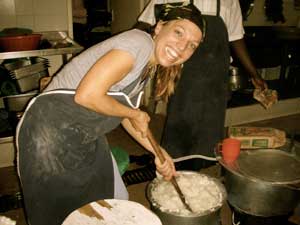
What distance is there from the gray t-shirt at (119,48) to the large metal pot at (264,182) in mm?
798

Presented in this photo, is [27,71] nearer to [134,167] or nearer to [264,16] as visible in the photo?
[134,167]

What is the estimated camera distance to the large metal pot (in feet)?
5.58

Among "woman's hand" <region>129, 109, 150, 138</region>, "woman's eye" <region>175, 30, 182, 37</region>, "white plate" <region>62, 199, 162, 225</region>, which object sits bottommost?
"white plate" <region>62, 199, 162, 225</region>

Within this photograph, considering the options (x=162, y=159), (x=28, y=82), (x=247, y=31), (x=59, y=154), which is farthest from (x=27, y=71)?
(x=247, y=31)

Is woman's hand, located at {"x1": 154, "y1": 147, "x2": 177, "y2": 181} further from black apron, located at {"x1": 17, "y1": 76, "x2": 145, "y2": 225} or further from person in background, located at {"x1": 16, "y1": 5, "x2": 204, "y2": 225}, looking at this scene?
black apron, located at {"x1": 17, "y1": 76, "x2": 145, "y2": 225}

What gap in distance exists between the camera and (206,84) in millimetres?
2303

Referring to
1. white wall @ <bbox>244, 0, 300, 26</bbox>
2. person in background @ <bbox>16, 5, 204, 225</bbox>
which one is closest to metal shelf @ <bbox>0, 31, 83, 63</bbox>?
person in background @ <bbox>16, 5, 204, 225</bbox>

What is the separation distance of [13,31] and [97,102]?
2037 millimetres

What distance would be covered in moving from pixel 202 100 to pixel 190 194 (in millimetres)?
864

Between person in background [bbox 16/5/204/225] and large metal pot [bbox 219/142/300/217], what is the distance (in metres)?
0.49

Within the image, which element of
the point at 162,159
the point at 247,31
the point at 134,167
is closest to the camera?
the point at 162,159

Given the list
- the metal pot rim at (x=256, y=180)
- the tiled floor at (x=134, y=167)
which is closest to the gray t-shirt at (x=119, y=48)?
the metal pot rim at (x=256, y=180)

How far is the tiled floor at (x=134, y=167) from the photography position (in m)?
2.32

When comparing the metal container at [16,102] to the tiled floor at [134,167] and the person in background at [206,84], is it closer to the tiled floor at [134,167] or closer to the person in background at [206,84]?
the tiled floor at [134,167]
